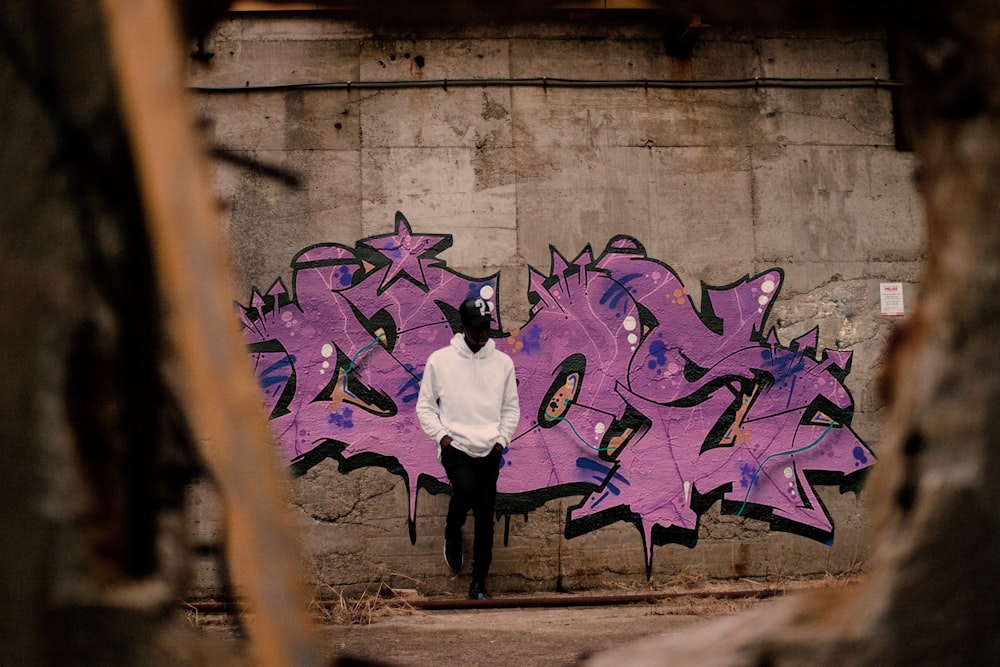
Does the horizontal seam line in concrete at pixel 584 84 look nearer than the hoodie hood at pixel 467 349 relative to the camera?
No

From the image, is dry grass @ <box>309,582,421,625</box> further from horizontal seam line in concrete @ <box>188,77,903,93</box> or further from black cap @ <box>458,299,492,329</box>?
horizontal seam line in concrete @ <box>188,77,903,93</box>

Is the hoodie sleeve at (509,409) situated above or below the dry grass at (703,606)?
above

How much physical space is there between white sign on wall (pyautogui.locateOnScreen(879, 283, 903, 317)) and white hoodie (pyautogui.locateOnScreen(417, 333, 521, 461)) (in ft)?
10.5

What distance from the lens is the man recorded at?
5.44m

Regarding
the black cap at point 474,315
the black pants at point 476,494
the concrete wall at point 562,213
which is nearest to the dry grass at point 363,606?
the concrete wall at point 562,213

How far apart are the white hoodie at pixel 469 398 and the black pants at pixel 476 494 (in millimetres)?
75

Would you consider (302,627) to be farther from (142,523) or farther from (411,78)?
(411,78)

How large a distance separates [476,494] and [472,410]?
1.83 feet

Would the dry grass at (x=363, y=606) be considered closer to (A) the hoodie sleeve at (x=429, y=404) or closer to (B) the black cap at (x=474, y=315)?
(A) the hoodie sleeve at (x=429, y=404)

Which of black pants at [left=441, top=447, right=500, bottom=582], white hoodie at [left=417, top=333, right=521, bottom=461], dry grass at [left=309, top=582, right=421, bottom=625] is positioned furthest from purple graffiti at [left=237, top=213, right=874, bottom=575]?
white hoodie at [left=417, top=333, right=521, bottom=461]

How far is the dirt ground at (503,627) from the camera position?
3.96 meters

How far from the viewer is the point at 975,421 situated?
3.01 feet

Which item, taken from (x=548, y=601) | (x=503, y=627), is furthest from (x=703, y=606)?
(x=503, y=627)

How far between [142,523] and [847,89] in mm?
6972
